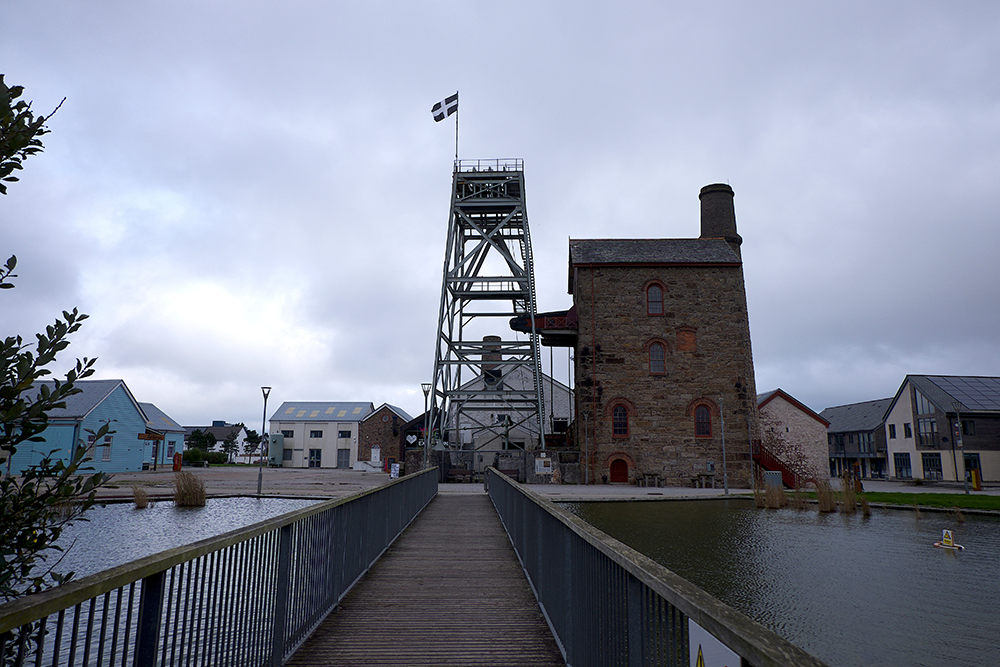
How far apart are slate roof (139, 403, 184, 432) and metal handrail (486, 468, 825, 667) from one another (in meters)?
48.7

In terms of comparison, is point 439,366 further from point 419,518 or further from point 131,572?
point 131,572

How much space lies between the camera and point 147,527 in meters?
13.9

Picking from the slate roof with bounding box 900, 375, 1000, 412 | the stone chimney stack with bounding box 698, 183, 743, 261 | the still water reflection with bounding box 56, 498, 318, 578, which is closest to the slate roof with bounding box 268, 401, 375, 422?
A: the stone chimney stack with bounding box 698, 183, 743, 261

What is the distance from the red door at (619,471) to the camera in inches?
1277

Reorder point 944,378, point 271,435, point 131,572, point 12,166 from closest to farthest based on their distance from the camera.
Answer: point 131,572
point 12,166
point 944,378
point 271,435

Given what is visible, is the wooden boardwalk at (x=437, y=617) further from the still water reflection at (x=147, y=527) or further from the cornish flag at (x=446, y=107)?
the cornish flag at (x=446, y=107)

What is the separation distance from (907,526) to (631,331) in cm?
1824

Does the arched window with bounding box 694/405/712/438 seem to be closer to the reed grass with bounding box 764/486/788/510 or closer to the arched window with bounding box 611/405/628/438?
the arched window with bounding box 611/405/628/438

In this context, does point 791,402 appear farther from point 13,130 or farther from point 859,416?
point 13,130

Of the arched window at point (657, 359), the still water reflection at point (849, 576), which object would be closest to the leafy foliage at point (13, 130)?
the still water reflection at point (849, 576)

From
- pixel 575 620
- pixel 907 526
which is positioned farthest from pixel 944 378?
pixel 575 620

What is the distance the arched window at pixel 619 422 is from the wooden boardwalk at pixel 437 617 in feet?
79.1

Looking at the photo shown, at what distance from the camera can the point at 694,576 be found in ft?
33.7

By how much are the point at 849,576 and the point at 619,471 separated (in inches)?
873
